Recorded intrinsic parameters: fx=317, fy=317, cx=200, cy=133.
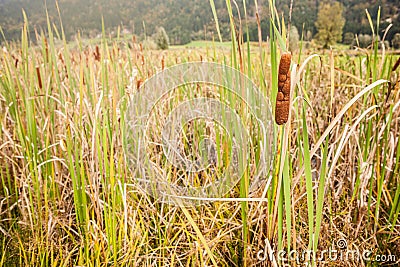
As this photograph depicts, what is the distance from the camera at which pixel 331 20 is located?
29.7ft

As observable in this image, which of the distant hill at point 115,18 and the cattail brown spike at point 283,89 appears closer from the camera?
the cattail brown spike at point 283,89

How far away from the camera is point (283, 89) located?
46 centimetres

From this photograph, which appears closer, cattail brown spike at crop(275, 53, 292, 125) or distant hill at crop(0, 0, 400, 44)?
cattail brown spike at crop(275, 53, 292, 125)

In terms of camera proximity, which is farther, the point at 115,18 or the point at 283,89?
the point at 115,18

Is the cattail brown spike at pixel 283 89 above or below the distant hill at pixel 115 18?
below

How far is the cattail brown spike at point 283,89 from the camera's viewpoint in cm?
44

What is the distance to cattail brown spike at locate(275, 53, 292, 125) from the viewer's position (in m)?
0.44

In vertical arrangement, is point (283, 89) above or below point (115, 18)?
below

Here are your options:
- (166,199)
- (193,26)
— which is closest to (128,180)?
(166,199)

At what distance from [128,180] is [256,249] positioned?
1.76 ft

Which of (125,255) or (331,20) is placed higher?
(331,20)

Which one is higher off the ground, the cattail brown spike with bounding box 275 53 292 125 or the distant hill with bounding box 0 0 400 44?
the distant hill with bounding box 0 0 400 44

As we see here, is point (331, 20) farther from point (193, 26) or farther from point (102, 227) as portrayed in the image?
point (102, 227)

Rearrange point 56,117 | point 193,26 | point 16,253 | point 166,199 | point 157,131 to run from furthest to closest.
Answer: point 193,26 → point 56,117 → point 157,131 → point 166,199 → point 16,253
